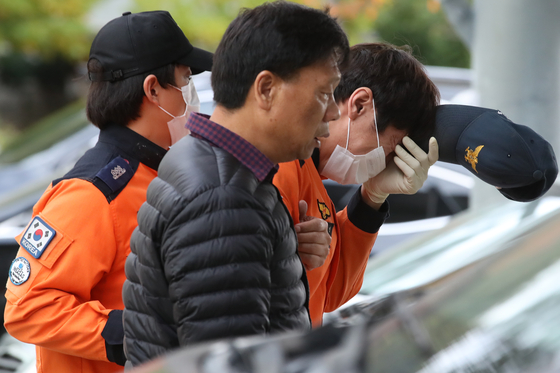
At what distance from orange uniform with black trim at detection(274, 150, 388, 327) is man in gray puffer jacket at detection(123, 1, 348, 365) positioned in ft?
1.08

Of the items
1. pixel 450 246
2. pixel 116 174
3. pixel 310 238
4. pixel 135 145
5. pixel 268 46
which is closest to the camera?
pixel 268 46

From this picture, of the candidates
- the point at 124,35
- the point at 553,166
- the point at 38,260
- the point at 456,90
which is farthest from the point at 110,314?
the point at 456,90

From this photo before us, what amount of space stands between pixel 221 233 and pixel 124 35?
3.48 feet

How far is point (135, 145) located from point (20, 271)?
0.50 meters

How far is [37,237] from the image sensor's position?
5.74ft

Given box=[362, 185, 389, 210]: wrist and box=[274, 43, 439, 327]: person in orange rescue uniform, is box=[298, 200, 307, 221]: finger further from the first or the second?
box=[362, 185, 389, 210]: wrist

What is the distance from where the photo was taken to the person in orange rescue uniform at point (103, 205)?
174cm

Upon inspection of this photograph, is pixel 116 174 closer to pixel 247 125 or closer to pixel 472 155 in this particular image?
pixel 247 125

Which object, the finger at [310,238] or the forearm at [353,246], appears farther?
the forearm at [353,246]

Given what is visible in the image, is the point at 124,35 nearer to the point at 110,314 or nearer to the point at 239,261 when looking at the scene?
the point at 110,314

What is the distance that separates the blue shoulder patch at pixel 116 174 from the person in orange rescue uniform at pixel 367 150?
0.53 meters

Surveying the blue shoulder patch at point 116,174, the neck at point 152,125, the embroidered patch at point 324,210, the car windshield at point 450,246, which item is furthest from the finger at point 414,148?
the blue shoulder patch at point 116,174

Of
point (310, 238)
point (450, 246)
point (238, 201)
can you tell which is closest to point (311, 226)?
point (310, 238)

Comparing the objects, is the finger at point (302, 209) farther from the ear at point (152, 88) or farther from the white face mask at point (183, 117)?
the ear at point (152, 88)
